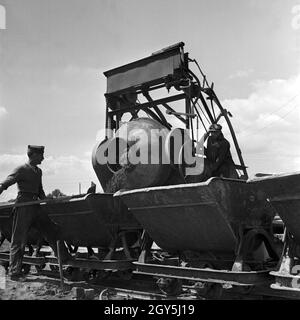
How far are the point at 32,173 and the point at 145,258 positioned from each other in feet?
8.36

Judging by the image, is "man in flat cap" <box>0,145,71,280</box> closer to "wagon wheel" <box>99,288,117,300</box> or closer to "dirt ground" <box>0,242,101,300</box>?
"dirt ground" <box>0,242,101,300</box>

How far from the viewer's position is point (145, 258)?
5.86 meters

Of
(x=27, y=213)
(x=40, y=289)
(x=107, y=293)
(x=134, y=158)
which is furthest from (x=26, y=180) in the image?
(x=107, y=293)

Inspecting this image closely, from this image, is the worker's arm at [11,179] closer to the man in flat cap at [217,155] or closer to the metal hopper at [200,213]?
the metal hopper at [200,213]

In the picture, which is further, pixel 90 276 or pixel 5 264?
pixel 5 264

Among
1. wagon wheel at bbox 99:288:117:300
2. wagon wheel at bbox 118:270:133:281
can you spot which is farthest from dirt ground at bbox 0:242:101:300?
wagon wheel at bbox 118:270:133:281

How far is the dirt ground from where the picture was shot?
5828mm

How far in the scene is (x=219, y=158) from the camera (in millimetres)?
6109

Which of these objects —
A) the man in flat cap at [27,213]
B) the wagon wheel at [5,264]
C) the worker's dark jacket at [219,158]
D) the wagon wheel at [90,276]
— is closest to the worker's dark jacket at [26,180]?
the man in flat cap at [27,213]

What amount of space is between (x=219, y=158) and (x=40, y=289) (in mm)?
3261

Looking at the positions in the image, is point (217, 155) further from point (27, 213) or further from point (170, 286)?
point (27, 213)

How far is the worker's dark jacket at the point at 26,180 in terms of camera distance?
7.00 metres

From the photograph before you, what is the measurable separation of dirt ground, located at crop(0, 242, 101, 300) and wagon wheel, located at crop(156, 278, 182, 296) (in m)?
0.92

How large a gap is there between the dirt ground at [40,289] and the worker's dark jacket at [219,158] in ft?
7.81
